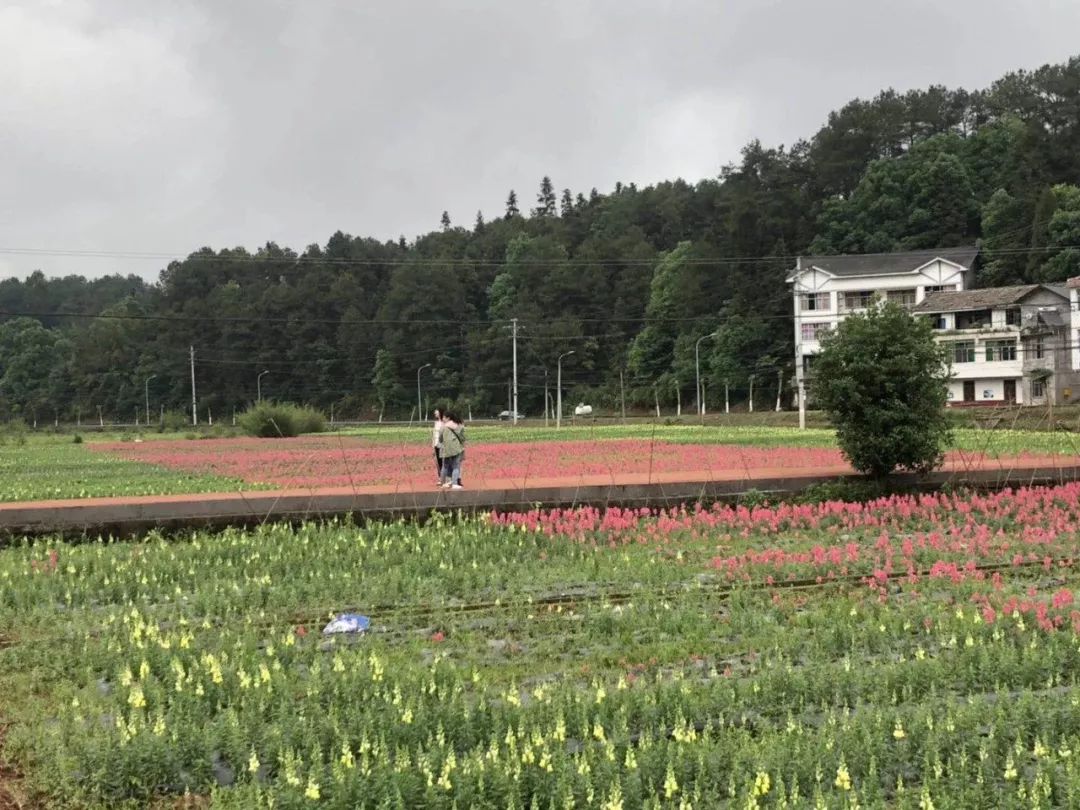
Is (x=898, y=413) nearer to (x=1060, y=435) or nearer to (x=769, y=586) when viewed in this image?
(x=769, y=586)

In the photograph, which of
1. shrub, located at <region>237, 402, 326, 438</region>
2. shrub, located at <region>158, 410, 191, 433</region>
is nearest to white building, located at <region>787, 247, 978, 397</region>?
shrub, located at <region>237, 402, 326, 438</region>

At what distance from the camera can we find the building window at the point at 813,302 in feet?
221

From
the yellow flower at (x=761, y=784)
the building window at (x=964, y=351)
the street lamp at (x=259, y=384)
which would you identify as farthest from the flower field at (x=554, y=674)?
the street lamp at (x=259, y=384)

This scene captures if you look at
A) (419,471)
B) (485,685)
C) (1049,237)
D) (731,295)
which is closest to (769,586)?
(485,685)

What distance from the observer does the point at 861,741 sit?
4996 millimetres

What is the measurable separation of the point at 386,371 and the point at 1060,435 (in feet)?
243

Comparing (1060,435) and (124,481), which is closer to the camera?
(124,481)

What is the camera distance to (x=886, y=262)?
67188 millimetres

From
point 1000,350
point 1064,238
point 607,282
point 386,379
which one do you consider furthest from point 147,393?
point 1064,238

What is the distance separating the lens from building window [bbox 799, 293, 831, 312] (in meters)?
67.3

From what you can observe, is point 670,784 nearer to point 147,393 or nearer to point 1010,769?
point 1010,769

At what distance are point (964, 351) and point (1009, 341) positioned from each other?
2.59 meters

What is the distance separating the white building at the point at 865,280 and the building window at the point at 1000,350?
6.63 metres

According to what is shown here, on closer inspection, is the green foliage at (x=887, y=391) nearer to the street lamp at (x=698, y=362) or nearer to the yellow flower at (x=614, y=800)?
the yellow flower at (x=614, y=800)
